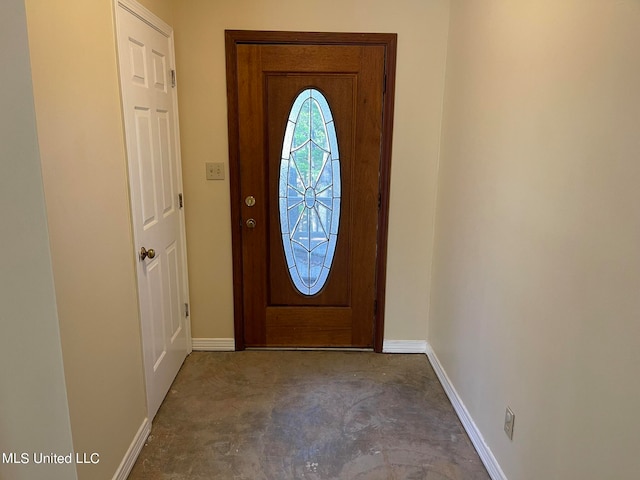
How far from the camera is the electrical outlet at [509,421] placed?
1.80 meters

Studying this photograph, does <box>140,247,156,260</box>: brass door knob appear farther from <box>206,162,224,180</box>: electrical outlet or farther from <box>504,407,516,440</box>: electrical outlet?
<box>504,407,516,440</box>: electrical outlet

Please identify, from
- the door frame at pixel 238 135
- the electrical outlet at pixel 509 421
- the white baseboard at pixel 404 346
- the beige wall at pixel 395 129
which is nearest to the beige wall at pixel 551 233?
the electrical outlet at pixel 509 421

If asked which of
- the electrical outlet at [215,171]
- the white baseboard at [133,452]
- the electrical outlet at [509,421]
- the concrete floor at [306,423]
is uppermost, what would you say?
the electrical outlet at [215,171]

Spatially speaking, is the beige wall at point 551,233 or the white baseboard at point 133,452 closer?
the beige wall at point 551,233

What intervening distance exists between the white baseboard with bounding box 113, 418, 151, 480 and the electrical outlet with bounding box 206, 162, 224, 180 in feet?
4.73

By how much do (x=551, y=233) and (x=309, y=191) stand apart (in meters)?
1.64

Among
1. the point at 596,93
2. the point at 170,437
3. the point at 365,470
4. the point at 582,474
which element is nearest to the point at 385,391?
the point at 365,470

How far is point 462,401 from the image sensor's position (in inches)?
93.5

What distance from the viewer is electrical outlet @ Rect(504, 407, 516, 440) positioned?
180cm

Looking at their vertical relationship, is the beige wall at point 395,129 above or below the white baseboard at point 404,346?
above

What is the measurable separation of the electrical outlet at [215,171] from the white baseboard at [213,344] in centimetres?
111

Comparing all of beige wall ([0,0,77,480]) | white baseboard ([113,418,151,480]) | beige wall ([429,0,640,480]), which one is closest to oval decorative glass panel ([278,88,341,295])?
beige wall ([429,0,640,480])

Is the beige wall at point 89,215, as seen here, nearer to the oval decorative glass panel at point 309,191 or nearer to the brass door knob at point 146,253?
the brass door knob at point 146,253

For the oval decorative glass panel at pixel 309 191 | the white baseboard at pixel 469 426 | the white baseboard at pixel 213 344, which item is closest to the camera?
the white baseboard at pixel 469 426
